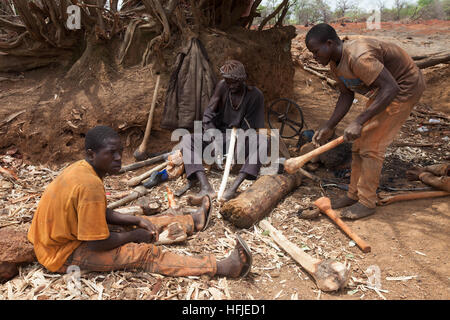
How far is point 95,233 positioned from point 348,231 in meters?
2.24

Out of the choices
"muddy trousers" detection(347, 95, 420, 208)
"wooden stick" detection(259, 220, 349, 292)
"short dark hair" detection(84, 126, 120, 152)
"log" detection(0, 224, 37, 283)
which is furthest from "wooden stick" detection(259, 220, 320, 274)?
"log" detection(0, 224, 37, 283)

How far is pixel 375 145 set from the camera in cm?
309

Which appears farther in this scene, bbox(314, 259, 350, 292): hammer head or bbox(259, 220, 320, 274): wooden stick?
bbox(259, 220, 320, 274): wooden stick

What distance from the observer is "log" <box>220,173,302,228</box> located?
3139 millimetres

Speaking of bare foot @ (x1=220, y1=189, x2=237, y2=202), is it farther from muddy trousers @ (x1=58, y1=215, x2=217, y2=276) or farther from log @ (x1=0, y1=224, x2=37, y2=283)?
log @ (x1=0, y1=224, x2=37, y2=283)

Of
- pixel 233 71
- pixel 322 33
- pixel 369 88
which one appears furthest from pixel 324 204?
pixel 233 71

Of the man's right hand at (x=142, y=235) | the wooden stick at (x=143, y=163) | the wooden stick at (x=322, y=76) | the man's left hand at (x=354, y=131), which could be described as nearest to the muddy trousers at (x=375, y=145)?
the man's left hand at (x=354, y=131)

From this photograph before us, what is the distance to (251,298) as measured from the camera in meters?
2.36

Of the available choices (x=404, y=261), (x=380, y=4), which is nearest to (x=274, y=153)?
(x=404, y=261)

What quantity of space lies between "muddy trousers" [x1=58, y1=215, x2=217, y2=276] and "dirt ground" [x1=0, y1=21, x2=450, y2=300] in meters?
0.07

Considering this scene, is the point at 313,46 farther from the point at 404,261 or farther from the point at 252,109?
the point at 404,261

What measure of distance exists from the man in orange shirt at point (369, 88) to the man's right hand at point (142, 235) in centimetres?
190

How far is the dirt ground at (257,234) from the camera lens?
236cm

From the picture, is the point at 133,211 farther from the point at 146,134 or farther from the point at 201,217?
the point at 146,134
